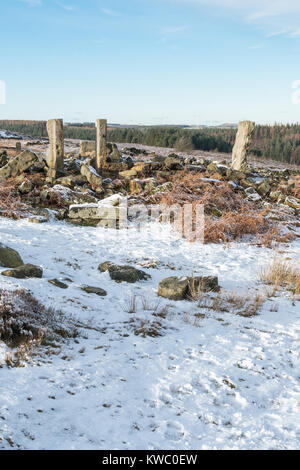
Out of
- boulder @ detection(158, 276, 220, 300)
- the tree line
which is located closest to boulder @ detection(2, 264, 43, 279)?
boulder @ detection(158, 276, 220, 300)

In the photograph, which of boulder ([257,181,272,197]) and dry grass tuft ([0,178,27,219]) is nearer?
dry grass tuft ([0,178,27,219])

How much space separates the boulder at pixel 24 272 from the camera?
518 cm

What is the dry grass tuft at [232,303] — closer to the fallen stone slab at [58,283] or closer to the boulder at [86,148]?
the fallen stone slab at [58,283]

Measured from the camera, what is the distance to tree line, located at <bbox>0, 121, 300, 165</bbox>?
189 feet

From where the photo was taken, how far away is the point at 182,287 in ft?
18.4

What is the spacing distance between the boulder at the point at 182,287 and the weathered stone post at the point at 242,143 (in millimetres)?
11237

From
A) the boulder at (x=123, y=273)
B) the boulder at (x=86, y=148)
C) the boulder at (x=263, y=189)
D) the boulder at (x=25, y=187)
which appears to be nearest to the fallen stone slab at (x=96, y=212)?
the boulder at (x=25, y=187)

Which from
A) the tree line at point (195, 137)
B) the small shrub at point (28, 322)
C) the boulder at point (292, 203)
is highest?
the tree line at point (195, 137)

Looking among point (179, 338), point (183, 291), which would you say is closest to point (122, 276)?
point (183, 291)

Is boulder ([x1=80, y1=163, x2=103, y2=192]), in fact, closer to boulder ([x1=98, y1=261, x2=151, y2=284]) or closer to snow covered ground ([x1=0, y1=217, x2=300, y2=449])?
boulder ([x1=98, y1=261, x2=151, y2=284])

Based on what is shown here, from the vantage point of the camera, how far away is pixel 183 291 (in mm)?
5609

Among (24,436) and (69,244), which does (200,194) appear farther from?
(24,436)

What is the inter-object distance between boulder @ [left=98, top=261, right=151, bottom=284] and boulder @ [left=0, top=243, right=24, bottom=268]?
61.0 inches


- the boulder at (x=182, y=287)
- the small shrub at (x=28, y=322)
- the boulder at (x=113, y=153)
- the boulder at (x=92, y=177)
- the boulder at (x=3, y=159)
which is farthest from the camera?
the boulder at (x=113, y=153)
